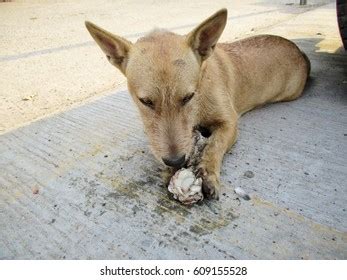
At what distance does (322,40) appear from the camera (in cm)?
623

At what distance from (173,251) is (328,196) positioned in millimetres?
1220

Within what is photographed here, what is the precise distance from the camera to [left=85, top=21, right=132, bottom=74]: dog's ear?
2608mm

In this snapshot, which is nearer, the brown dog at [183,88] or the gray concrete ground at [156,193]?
the gray concrete ground at [156,193]

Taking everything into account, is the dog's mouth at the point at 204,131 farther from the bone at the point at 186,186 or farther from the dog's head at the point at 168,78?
the bone at the point at 186,186

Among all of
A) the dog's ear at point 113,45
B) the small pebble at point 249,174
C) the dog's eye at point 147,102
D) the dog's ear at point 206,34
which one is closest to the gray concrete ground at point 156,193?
the small pebble at point 249,174

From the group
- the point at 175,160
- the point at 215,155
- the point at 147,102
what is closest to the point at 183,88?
the point at 147,102

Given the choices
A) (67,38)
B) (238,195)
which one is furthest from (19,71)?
(238,195)

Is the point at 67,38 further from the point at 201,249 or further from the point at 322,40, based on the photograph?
the point at 201,249

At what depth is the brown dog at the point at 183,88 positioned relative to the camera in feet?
7.89

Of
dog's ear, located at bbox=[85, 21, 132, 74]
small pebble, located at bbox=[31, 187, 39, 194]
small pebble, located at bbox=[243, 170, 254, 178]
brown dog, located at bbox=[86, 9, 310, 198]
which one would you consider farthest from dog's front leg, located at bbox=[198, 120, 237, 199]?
small pebble, located at bbox=[31, 187, 39, 194]

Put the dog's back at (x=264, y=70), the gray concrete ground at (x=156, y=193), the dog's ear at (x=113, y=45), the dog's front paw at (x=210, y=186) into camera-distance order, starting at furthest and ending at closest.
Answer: the dog's back at (x=264, y=70)
the dog's ear at (x=113, y=45)
the dog's front paw at (x=210, y=186)
the gray concrete ground at (x=156, y=193)

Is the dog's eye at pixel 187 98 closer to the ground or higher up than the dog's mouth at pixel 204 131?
higher up

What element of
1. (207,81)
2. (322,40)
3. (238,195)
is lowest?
(322,40)

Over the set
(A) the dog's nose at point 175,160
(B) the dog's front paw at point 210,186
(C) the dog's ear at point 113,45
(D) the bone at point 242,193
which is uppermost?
(C) the dog's ear at point 113,45
